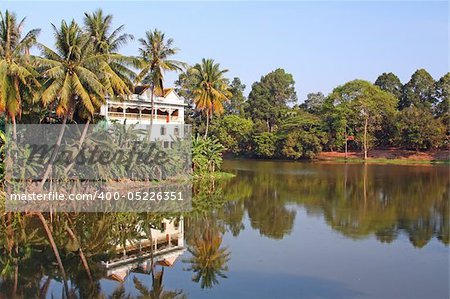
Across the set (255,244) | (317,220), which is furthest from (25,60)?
(317,220)

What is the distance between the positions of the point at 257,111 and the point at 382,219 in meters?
49.7

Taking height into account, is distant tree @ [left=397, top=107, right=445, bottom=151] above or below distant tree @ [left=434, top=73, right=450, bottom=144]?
below

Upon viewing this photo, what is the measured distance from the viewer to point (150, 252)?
1376 cm

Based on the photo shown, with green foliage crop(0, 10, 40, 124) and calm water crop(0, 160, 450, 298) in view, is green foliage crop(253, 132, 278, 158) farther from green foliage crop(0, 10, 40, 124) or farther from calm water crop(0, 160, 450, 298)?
green foliage crop(0, 10, 40, 124)

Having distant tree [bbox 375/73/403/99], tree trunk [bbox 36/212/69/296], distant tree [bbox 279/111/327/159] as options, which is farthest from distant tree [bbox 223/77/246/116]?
tree trunk [bbox 36/212/69/296]

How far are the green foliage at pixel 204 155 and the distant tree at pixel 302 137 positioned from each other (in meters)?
22.4

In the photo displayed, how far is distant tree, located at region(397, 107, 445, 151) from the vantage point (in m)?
53.2

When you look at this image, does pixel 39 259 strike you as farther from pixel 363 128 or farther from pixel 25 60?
pixel 363 128

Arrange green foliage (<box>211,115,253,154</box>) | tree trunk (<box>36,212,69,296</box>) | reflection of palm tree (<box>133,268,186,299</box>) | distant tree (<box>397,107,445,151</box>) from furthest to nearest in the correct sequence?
1. green foliage (<box>211,115,253,154</box>)
2. distant tree (<box>397,107,445,151</box>)
3. tree trunk (<box>36,212,69,296</box>)
4. reflection of palm tree (<box>133,268,186,299</box>)

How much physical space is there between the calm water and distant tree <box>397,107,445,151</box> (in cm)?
2948

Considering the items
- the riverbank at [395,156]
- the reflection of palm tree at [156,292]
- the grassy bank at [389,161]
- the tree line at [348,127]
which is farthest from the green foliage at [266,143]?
the reflection of palm tree at [156,292]

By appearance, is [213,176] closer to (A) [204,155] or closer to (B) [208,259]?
(A) [204,155]

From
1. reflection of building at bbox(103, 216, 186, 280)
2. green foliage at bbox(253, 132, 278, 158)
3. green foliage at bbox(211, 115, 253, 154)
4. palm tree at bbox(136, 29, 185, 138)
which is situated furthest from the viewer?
green foliage at bbox(211, 115, 253, 154)

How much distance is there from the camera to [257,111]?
67625 mm
